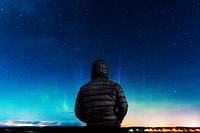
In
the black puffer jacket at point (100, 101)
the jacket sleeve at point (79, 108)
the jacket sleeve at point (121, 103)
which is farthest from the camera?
the jacket sleeve at point (79, 108)

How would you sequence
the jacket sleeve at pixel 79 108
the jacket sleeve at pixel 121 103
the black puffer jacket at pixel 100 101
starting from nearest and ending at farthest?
the black puffer jacket at pixel 100 101 → the jacket sleeve at pixel 121 103 → the jacket sleeve at pixel 79 108

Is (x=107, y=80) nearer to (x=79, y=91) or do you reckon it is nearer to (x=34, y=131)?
(x=79, y=91)

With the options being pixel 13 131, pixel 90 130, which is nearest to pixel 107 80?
pixel 90 130

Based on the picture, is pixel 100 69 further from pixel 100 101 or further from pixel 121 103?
pixel 121 103

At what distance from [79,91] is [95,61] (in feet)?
1.63

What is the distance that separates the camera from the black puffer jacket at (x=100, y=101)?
363 centimetres

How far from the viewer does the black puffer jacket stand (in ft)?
11.9

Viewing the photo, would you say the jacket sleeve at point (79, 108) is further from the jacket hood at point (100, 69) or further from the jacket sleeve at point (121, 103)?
the jacket sleeve at point (121, 103)

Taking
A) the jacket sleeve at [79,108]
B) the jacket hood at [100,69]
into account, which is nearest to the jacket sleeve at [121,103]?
the jacket hood at [100,69]

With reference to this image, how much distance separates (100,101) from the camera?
3.67 m

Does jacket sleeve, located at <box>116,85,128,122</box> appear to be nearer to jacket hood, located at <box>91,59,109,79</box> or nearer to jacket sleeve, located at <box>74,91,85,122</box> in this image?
jacket hood, located at <box>91,59,109,79</box>

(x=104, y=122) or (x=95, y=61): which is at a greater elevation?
(x=95, y=61)

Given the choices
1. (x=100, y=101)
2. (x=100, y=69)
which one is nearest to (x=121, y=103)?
(x=100, y=101)

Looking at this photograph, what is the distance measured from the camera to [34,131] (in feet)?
8.24
